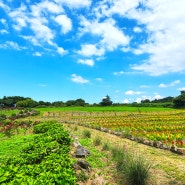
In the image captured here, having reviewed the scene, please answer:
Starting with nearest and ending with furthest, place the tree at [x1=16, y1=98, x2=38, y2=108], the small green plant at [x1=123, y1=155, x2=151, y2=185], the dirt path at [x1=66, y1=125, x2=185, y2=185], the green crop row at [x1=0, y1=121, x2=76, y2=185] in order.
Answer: the green crop row at [x1=0, y1=121, x2=76, y2=185] < the small green plant at [x1=123, y1=155, x2=151, y2=185] < the dirt path at [x1=66, y1=125, x2=185, y2=185] < the tree at [x1=16, y1=98, x2=38, y2=108]

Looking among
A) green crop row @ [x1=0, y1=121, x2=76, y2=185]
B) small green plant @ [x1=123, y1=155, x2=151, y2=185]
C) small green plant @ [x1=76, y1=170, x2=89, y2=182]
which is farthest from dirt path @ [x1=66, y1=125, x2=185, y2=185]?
green crop row @ [x1=0, y1=121, x2=76, y2=185]

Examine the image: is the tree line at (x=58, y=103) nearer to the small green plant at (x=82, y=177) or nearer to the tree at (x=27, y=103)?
the tree at (x=27, y=103)

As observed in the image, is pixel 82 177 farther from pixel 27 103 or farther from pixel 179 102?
pixel 179 102

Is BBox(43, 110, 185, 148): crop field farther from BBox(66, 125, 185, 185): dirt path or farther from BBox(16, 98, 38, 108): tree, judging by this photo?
BBox(16, 98, 38, 108): tree

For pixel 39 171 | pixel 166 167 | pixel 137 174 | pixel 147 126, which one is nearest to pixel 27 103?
pixel 147 126

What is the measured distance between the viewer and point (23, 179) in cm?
516

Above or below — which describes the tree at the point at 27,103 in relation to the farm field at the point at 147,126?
above

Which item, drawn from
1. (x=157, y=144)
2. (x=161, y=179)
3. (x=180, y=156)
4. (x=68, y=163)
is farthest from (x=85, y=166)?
(x=157, y=144)

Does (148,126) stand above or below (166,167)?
above

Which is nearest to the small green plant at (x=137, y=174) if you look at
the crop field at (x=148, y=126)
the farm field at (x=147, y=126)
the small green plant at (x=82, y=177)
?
the small green plant at (x=82, y=177)

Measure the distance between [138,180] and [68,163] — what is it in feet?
7.32

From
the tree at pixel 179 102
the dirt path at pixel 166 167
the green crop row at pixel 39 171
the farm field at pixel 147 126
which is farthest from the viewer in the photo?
the tree at pixel 179 102

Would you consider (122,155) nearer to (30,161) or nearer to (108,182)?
(108,182)

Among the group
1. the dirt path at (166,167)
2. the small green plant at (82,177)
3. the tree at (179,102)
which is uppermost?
the tree at (179,102)
